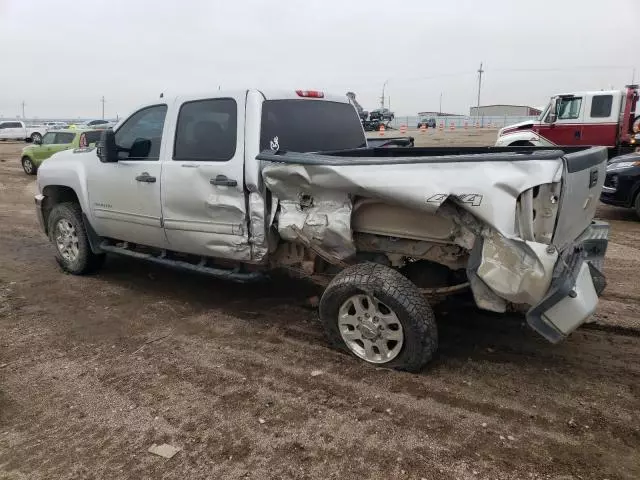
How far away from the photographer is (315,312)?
4863mm

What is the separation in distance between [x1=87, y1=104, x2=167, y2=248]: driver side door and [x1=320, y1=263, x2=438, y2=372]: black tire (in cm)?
209

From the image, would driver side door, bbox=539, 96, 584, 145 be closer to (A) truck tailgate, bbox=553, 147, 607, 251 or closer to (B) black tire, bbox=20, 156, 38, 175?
(A) truck tailgate, bbox=553, 147, 607, 251

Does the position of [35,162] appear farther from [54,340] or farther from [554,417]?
[554,417]

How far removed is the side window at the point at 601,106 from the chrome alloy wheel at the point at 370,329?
43.6 feet

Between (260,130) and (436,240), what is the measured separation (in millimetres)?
1676

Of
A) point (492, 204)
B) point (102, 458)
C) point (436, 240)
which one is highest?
point (492, 204)

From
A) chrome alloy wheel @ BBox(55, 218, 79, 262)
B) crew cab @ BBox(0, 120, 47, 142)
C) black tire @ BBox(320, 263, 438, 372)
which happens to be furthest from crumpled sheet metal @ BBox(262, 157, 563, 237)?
crew cab @ BBox(0, 120, 47, 142)

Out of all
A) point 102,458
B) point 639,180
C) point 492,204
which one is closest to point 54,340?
point 102,458

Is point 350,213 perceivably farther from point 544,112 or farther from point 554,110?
point 544,112

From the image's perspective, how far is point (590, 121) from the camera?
14.4m

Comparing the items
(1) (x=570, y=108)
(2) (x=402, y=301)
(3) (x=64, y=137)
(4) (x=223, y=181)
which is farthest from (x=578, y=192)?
(3) (x=64, y=137)

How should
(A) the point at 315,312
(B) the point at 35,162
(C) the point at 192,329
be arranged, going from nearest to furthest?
(C) the point at 192,329 < (A) the point at 315,312 < (B) the point at 35,162

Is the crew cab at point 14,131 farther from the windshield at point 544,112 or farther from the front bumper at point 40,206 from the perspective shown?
the front bumper at point 40,206

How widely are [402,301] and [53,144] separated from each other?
1628cm
